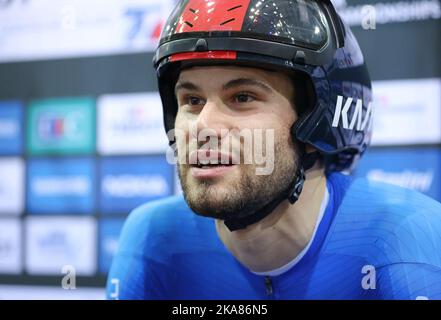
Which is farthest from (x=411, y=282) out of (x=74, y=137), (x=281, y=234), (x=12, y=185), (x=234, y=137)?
(x=12, y=185)

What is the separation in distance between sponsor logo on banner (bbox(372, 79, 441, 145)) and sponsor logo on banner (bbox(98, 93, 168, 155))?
0.89 meters

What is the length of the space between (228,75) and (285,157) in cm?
19

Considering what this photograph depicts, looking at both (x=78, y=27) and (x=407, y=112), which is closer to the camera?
(x=407, y=112)

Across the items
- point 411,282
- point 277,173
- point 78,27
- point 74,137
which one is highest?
point 78,27

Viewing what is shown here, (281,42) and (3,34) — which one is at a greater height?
(3,34)

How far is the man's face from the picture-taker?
1.04 metres

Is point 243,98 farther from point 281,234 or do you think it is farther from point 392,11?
point 392,11

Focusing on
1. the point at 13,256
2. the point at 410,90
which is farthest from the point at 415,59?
the point at 13,256

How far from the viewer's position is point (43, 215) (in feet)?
8.50

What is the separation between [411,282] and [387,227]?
Result: 0.12 metres

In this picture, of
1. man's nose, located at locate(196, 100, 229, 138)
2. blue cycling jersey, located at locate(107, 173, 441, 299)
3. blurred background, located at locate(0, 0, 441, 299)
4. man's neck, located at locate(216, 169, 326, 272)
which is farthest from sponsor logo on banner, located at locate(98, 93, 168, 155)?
man's nose, located at locate(196, 100, 229, 138)

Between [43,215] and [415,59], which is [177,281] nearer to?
[415,59]

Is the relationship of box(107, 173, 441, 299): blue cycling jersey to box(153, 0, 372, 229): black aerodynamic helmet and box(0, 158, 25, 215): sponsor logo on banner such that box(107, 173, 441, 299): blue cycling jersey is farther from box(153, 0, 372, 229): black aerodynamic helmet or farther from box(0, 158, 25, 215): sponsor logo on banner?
box(0, 158, 25, 215): sponsor logo on banner

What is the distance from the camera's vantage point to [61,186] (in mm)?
2541
